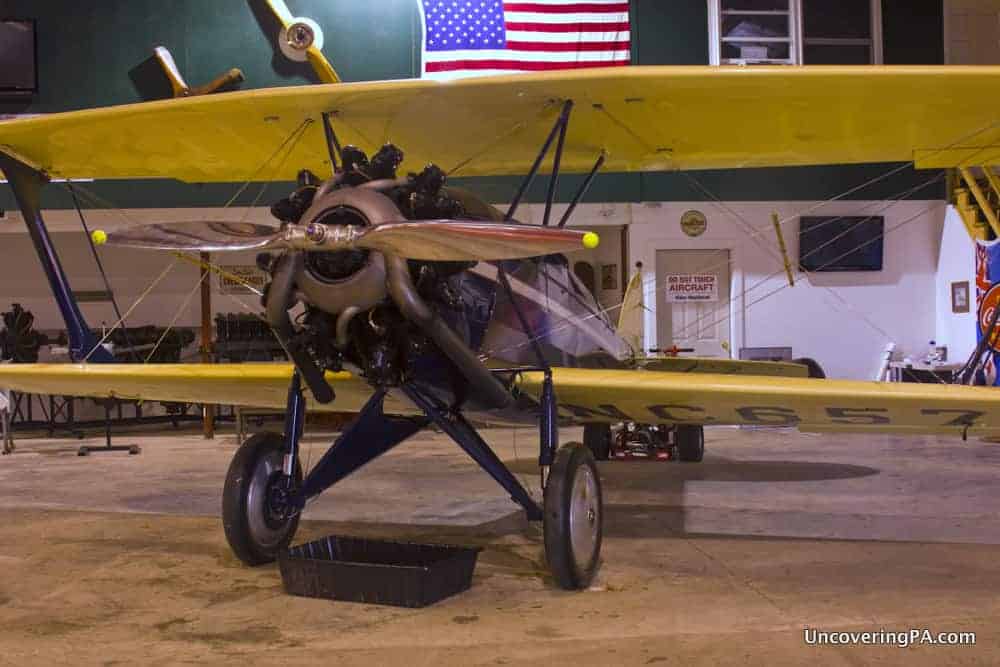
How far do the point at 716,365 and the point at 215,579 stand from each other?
174 inches

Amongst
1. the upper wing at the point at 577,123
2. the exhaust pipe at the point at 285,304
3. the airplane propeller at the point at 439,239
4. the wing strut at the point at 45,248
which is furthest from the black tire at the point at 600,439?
the airplane propeller at the point at 439,239

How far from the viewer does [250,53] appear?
1313 centimetres

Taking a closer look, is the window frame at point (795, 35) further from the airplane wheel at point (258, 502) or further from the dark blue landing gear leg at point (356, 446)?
the airplane wheel at point (258, 502)

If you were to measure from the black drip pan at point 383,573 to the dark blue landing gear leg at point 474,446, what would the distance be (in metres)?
0.33

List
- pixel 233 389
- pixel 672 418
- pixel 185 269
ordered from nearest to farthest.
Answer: pixel 672 418 < pixel 233 389 < pixel 185 269

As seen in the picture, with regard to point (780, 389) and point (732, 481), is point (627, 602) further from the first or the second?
point (732, 481)

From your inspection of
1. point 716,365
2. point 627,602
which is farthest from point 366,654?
point 716,365

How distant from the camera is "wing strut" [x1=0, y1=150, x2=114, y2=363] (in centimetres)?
612

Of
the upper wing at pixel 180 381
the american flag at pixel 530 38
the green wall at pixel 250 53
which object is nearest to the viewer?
the upper wing at pixel 180 381

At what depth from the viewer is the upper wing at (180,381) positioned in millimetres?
5613

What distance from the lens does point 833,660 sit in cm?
334

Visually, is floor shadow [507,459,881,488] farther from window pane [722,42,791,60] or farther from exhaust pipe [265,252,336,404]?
window pane [722,42,791,60]

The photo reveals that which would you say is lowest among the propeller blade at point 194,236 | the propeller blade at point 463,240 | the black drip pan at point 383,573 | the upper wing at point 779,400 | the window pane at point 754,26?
the black drip pan at point 383,573

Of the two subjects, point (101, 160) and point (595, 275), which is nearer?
point (101, 160)
